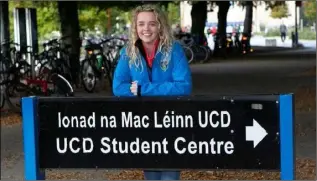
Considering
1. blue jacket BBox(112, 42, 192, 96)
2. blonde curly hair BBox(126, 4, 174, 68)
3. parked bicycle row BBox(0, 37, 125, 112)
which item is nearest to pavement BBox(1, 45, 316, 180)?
parked bicycle row BBox(0, 37, 125, 112)

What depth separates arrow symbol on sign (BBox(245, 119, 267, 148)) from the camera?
3205 mm

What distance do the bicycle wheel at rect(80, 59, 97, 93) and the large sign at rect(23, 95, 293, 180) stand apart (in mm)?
10289

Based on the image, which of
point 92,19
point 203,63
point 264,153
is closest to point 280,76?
point 203,63

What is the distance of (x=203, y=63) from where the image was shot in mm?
24156

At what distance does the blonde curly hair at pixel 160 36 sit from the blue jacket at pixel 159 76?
0.09 feet

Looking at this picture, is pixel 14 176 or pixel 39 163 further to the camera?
pixel 14 176

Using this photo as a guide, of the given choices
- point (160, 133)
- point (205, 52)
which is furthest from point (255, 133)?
point (205, 52)

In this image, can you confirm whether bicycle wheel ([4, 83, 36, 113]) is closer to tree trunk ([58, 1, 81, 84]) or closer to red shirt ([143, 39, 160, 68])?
tree trunk ([58, 1, 81, 84])

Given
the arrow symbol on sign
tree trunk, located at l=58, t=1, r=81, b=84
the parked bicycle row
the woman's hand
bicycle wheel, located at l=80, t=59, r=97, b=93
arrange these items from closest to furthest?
the arrow symbol on sign < the woman's hand < the parked bicycle row < bicycle wheel, located at l=80, t=59, r=97, b=93 < tree trunk, located at l=58, t=1, r=81, b=84

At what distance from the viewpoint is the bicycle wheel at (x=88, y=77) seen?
13.7 meters

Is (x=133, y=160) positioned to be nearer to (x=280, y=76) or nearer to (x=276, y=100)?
(x=276, y=100)

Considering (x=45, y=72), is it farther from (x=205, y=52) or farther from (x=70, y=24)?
(x=205, y=52)

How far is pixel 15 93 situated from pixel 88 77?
98.6 inches

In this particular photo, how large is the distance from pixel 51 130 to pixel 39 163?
190 mm
